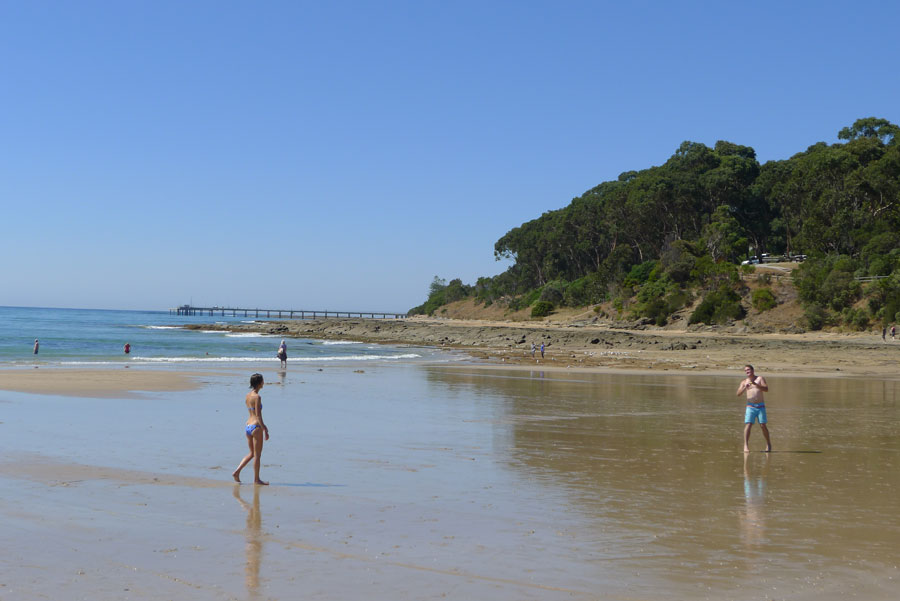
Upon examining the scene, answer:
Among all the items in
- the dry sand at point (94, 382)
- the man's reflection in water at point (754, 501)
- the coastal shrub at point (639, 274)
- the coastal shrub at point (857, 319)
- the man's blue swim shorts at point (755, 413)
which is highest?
the coastal shrub at point (639, 274)

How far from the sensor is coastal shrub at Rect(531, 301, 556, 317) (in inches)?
3720

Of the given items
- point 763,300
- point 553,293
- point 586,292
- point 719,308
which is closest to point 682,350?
point 719,308

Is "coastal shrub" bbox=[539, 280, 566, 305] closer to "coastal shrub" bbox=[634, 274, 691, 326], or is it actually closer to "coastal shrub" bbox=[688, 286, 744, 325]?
"coastal shrub" bbox=[634, 274, 691, 326]

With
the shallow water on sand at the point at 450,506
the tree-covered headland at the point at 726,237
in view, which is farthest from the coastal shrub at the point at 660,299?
the shallow water on sand at the point at 450,506

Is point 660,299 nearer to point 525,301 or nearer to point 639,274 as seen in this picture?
point 639,274

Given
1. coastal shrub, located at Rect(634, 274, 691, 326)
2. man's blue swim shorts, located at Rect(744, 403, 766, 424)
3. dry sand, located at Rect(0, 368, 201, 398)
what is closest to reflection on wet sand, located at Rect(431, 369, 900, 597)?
man's blue swim shorts, located at Rect(744, 403, 766, 424)

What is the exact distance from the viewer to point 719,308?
2509 inches

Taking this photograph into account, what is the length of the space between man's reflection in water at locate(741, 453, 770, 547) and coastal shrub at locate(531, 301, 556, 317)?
81411 millimetres

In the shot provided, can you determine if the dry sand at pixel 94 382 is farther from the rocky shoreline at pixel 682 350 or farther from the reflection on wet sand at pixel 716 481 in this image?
the rocky shoreline at pixel 682 350

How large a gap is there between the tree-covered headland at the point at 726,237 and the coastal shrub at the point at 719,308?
0.10 metres

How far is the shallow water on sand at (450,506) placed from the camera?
6684 millimetres

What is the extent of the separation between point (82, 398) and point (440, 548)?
52.7ft

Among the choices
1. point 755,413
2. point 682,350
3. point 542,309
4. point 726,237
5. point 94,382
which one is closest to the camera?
point 755,413

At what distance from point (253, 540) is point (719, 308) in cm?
6071
